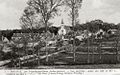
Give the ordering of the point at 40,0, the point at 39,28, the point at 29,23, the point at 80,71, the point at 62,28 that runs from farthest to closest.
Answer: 1. the point at 62,28
2. the point at 29,23
3. the point at 39,28
4. the point at 40,0
5. the point at 80,71

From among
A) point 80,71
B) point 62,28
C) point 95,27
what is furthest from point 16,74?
point 62,28

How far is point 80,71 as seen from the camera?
11.8 metres

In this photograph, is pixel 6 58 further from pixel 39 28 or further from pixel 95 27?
pixel 95 27

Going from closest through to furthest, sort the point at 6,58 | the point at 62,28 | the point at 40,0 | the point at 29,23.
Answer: the point at 40,0, the point at 6,58, the point at 29,23, the point at 62,28

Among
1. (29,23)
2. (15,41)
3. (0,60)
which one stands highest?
(29,23)

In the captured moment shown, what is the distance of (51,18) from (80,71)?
1434 cm

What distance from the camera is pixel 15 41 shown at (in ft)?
86.8

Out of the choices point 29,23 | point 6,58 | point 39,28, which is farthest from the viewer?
point 29,23

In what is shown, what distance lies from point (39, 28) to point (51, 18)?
102 inches

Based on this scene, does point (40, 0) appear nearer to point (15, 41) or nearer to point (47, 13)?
point (47, 13)

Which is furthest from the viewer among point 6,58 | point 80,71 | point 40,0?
point 6,58

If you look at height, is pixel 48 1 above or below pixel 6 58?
above

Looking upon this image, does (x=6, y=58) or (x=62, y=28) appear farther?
(x=62, y=28)

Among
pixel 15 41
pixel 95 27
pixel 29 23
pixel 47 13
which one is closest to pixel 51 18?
pixel 47 13
